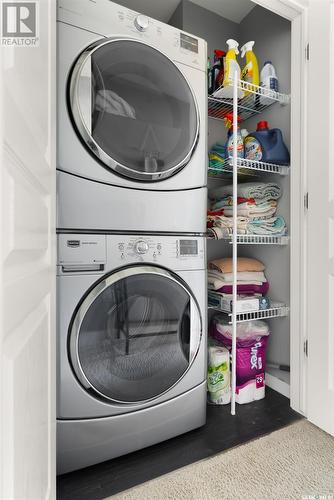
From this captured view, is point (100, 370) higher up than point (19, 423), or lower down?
lower down

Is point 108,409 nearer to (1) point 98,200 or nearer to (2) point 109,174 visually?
(1) point 98,200

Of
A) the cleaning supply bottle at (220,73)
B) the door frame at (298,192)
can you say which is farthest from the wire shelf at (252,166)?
the cleaning supply bottle at (220,73)

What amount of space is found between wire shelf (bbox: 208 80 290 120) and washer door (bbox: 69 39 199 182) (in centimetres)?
50

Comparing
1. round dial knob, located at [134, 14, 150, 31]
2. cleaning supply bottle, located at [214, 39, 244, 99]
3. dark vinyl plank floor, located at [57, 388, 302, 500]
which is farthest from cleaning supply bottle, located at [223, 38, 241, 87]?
dark vinyl plank floor, located at [57, 388, 302, 500]

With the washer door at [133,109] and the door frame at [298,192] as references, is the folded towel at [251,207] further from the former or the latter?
the washer door at [133,109]

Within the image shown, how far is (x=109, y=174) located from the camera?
3.60 ft

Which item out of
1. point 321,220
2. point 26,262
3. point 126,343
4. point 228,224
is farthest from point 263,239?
point 26,262

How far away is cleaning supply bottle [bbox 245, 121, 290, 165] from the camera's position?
161 centimetres

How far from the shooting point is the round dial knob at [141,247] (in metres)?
1.15

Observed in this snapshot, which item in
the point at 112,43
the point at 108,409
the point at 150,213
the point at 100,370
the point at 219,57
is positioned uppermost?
the point at 219,57

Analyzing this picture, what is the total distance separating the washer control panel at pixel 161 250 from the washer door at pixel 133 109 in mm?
258

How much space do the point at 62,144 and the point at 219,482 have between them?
4.48ft

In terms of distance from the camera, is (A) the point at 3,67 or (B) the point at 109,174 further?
(B) the point at 109,174

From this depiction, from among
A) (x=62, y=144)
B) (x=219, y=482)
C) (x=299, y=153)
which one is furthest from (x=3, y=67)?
(x=299, y=153)
